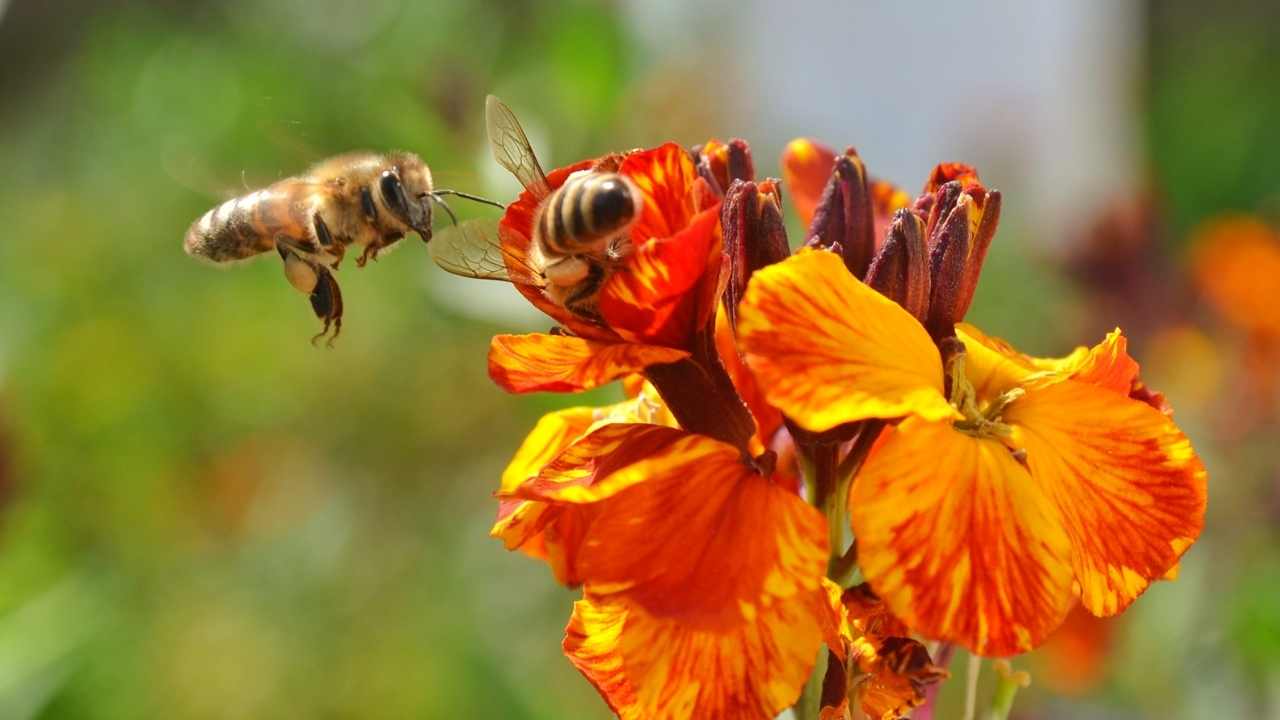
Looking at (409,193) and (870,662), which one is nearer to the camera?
(870,662)

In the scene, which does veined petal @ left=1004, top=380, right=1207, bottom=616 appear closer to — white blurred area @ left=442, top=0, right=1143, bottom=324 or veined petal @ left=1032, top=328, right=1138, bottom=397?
veined petal @ left=1032, top=328, right=1138, bottom=397

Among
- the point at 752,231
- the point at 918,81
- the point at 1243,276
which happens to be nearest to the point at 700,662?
the point at 752,231

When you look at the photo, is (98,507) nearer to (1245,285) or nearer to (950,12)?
(1245,285)

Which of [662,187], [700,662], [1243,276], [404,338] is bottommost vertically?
[404,338]

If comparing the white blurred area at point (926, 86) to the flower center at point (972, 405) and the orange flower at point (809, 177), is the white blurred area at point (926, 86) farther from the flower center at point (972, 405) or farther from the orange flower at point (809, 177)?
the flower center at point (972, 405)

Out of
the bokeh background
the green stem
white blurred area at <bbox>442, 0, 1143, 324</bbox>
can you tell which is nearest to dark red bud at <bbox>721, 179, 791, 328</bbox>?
the green stem

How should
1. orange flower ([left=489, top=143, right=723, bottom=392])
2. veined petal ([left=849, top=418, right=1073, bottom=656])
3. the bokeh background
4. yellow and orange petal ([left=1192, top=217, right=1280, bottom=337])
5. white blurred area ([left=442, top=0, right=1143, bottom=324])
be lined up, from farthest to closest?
white blurred area ([left=442, top=0, right=1143, bottom=324]) → yellow and orange petal ([left=1192, top=217, right=1280, bottom=337]) → the bokeh background → orange flower ([left=489, top=143, right=723, bottom=392]) → veined petal ([left=849, top=418, right=1073, bottom=656])

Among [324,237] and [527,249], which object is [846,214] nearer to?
[527,249]

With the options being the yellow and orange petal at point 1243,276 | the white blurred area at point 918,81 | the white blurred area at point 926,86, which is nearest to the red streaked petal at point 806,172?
the yellow and orange petal at point 1243,276
